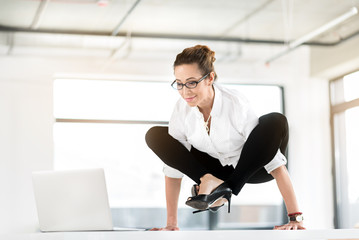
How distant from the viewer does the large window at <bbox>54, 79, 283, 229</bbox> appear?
27.1 ft

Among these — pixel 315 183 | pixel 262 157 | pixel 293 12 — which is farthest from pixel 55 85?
pixel 262 157

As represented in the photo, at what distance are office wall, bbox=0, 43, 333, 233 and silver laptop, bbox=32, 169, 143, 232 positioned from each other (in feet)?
18.6

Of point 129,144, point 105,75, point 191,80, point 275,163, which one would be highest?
point 105,75

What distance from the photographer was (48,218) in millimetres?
2395

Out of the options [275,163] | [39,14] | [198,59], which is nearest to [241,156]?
[275,163]

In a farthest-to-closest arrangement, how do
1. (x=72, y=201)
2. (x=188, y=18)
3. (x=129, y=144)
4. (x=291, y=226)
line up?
(x=129, y=144) < (x=188, y=18) < (x=72, y=201) < (x=291, y=226)

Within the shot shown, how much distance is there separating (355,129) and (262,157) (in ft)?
21.3

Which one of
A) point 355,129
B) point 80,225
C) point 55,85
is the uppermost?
point 55,85

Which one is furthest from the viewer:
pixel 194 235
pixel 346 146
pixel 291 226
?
pixel 346 146

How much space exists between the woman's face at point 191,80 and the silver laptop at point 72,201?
1.78 ft

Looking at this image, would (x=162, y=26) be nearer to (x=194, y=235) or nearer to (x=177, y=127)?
(x=177, y=127)

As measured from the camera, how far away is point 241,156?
6.83 ft

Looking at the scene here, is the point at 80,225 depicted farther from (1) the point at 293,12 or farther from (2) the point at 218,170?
(1) the point at 293,12

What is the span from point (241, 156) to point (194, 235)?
2.32ft
